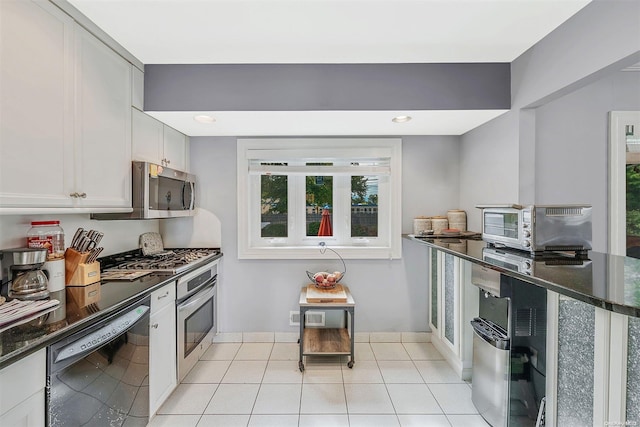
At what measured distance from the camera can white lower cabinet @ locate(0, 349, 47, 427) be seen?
94 centimetres

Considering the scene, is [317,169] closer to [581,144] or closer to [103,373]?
[581,144]

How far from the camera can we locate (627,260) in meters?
1.51

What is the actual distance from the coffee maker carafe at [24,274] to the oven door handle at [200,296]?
0.80 m

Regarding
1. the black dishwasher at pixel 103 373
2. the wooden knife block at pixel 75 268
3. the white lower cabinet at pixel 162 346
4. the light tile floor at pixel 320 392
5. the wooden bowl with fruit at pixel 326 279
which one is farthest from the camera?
the wooden bowl with fruit at pixel 326 279

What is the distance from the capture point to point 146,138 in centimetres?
219

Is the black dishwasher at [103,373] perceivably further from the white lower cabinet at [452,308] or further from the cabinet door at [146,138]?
the white lower cabinet at [452,308]

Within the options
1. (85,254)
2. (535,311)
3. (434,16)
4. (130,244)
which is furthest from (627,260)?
(130,244)

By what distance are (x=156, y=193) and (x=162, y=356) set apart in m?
1.10

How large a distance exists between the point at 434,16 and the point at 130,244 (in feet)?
8.77

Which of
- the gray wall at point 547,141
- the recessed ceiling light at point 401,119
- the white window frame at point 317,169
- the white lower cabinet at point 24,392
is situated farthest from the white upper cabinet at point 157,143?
the gray wall at point 547,141

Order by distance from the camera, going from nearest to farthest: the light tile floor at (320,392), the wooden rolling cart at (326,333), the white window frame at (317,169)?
the light tile floor at (320,392)
the wooden rolling cart at (326,333)
the white window frame at (317,169)

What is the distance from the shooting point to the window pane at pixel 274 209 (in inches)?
120

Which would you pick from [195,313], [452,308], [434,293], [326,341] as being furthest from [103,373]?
[434,293]

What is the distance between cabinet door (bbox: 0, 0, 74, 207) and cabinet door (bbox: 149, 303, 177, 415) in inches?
33.0
